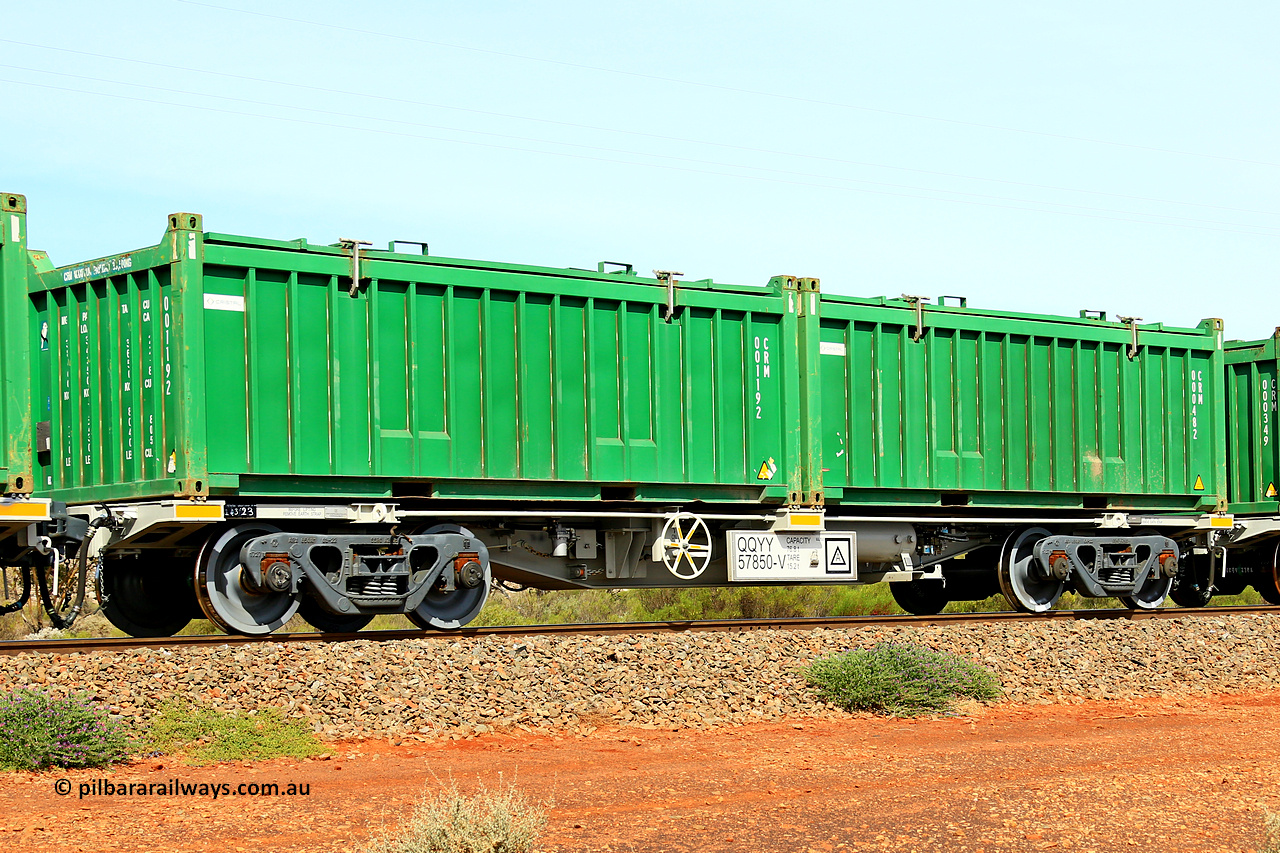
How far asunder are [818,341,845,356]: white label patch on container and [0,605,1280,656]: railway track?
301 cm

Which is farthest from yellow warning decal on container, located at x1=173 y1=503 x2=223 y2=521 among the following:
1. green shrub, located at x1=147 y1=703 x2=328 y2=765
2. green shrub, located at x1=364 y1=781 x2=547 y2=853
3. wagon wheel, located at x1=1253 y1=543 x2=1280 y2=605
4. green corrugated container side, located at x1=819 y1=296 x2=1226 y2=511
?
wagon wheel, located at x1=1253 y1=543 x2=1280 y2=605

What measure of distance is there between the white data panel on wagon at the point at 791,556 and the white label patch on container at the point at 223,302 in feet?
18.5

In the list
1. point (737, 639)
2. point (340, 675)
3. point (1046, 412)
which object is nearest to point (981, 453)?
point (1046, 412)

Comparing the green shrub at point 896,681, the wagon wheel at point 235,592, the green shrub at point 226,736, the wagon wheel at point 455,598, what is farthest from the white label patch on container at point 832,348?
the green shrub at point 226,736

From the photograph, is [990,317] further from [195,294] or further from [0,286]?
[0,286]

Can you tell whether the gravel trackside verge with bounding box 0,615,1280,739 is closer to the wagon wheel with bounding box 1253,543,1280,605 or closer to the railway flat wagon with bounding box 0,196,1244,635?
the railway flat wagon with bounding box 0,196,1244,635

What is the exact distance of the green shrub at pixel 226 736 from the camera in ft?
31.1

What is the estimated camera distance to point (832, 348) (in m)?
16.1

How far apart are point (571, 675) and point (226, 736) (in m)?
3.02

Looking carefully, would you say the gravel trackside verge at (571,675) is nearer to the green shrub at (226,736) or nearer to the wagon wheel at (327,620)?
the green shrub at (226,736)

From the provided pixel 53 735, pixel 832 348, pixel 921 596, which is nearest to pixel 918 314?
pixel 832 348

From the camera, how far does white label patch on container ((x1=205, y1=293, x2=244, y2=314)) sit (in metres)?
12.4

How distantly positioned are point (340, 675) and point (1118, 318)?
11.8 metres

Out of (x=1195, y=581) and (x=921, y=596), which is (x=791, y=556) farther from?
(x=1195, y=581)
